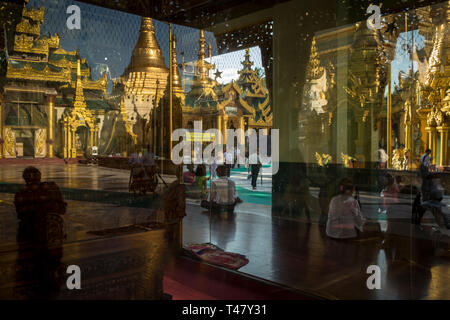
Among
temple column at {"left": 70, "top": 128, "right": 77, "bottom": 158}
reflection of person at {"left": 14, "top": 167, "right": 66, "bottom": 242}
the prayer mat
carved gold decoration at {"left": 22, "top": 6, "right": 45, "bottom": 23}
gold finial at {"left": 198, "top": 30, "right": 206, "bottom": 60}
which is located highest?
carved gold decoration at {"left": 22, "top": 6, "right": 45, "bottom": 23}

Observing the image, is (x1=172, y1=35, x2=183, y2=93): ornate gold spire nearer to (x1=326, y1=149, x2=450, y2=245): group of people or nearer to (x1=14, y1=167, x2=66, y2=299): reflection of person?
(x1=14, y1=167, x2=66, y2=299): reflection of person

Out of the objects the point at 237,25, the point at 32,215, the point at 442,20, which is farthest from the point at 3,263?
the point at 442,20

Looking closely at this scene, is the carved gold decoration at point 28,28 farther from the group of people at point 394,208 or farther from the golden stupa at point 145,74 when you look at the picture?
the group of people at point 394,208

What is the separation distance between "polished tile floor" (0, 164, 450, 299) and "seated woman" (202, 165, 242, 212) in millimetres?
108

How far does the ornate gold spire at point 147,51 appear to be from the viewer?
4594mm

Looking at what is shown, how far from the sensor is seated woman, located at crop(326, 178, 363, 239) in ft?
11.7

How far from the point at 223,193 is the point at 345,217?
1.40m

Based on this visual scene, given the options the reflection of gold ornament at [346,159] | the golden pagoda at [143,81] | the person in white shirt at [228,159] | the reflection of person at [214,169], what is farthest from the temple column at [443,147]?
the golden pagoda at [143,81]

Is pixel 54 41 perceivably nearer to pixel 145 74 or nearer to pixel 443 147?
pixel 145 74

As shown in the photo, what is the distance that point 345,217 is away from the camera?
3.63m

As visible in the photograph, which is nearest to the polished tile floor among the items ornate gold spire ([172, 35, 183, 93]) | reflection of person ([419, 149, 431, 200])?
reflection of person ([419, 149, 431, 200])

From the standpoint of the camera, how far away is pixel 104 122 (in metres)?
4.14

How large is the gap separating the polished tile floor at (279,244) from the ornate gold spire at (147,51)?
1424 mm
